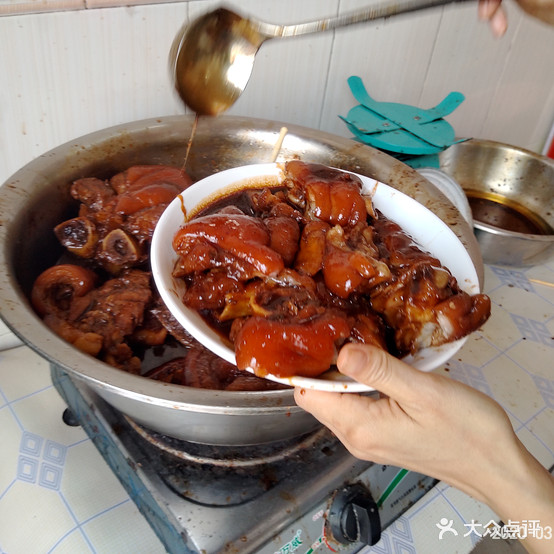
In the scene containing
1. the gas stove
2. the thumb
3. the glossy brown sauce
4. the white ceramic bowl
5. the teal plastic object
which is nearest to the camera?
the thumb

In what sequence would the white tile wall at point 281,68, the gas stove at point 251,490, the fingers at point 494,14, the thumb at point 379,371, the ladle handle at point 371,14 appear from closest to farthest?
the thumb at point 379,371 → the gas stove at point 251,490 → the ladle handle at point 371,14 → the white tile wall at point 281,68 → the fingers at point 494,14

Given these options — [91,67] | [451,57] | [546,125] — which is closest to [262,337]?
[91,67]

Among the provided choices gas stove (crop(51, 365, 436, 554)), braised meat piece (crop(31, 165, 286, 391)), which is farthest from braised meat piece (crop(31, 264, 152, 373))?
gas stove (crop(51, 365, 436, 554))

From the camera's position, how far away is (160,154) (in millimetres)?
1602

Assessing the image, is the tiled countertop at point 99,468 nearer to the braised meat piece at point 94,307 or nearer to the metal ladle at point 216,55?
the braised meat piece at point 94,307

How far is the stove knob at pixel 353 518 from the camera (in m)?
1.09

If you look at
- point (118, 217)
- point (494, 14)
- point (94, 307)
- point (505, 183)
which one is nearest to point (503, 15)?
point (494, 14)

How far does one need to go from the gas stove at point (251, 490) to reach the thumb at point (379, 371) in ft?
1.45

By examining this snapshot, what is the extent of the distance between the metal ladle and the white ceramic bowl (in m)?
0.23

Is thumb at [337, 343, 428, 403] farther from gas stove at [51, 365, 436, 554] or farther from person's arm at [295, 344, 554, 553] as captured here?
gas stove at [51, 365, 436, 554]

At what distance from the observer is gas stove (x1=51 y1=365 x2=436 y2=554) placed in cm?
106

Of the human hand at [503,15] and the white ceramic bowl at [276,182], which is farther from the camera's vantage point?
the human hand at [503,15]

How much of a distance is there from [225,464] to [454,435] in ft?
1.84

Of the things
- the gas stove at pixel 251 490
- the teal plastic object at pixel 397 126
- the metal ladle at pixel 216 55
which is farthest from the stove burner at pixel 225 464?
the teal plastic object at pixel 397 126
